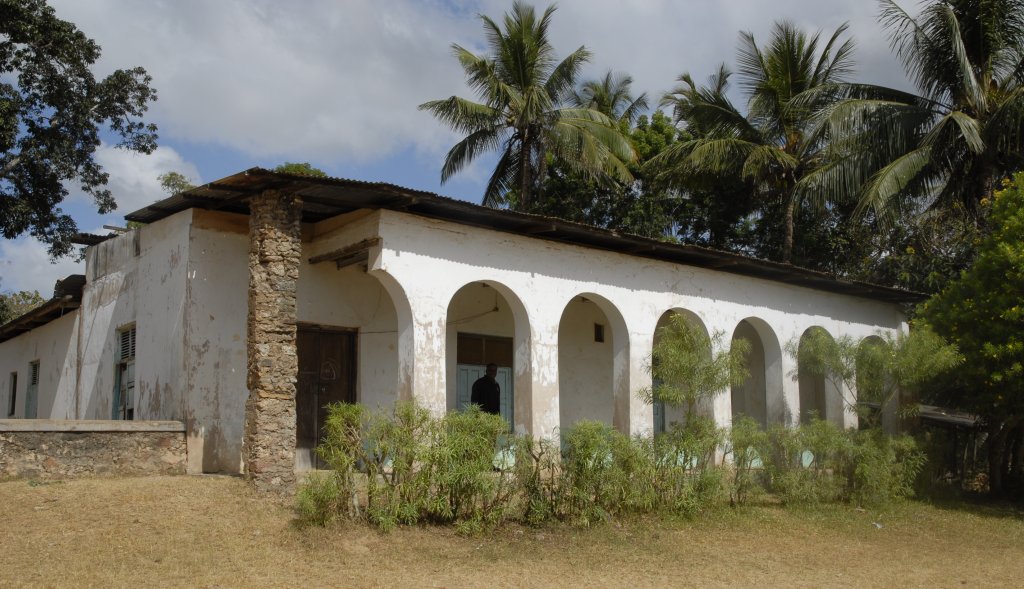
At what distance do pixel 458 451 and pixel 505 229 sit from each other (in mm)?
4085

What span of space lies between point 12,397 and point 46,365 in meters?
3.24

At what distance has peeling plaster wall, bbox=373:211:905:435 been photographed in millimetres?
10953

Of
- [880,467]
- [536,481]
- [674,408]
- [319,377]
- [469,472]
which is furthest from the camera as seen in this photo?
[319,377]

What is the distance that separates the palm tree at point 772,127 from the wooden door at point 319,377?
1005 cm

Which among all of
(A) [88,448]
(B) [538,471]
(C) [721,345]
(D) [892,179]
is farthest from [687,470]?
(D) [892,179]

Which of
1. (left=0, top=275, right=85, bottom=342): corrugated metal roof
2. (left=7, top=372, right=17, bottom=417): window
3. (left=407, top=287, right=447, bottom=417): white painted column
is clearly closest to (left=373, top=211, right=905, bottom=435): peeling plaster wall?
(left=407, top=287, right=447, bottom=417): white painted column

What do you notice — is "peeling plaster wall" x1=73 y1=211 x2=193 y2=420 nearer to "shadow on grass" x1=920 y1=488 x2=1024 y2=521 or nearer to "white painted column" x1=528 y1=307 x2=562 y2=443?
"white painted column" x1=528 y1=307 x2=562 y2=443

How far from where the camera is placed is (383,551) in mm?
8242

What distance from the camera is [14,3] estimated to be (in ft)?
61.5

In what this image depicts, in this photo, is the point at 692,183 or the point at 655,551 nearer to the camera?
the point at 655,551

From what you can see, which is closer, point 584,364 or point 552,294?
point 552,294

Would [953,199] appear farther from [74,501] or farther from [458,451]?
[74,501]

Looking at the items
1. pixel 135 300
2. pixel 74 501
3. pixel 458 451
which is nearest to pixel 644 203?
pixel 135 300

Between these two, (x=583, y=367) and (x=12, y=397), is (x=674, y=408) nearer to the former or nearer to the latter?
(x=583, y=367)
